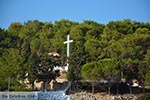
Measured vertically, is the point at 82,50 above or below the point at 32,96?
above

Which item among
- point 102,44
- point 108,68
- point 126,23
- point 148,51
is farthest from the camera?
point 126,23

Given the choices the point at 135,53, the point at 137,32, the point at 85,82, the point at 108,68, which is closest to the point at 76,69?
the point at 85,82

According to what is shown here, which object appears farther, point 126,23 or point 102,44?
point 126,23

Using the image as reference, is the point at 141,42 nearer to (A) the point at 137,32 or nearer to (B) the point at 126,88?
(A) the point at 137,32

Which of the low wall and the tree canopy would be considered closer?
the low wall

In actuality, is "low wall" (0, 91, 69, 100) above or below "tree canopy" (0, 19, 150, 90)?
below

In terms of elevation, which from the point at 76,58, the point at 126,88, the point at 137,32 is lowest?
the point at 126,88

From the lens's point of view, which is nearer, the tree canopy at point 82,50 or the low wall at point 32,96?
the low wall at point 32,96

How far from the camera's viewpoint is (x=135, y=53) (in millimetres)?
21375

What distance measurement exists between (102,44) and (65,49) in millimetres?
2411

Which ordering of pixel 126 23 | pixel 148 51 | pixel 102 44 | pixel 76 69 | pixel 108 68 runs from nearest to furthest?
pixel 108 68
pixel 76 69
pixel 148 51
pixel 102 44
pixel 126 23

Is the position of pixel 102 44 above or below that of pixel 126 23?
below

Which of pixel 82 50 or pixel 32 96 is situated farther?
pixel 82 50

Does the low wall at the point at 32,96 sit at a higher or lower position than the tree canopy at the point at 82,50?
lower
